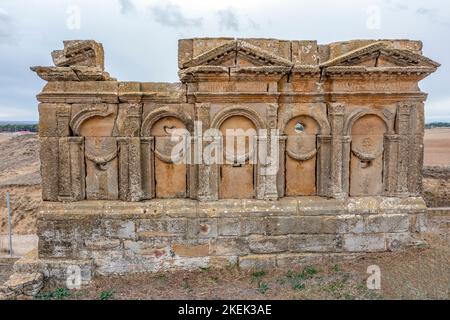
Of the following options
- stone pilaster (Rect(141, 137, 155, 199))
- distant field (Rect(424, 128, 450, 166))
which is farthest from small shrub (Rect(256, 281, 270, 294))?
distant field (Rect(424, 128, 450, 166))

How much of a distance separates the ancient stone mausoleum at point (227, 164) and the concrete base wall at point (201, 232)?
0.02 m

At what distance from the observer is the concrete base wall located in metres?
8.25

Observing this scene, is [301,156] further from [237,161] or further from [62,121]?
[62,121]

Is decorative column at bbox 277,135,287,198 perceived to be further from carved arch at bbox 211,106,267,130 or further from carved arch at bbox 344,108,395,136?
carved arch at bbox 344,108,395,136

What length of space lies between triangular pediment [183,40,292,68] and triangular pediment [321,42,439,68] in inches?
45.0

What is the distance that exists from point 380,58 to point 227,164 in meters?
4.01

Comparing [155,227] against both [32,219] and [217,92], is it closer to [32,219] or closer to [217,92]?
[217,92]

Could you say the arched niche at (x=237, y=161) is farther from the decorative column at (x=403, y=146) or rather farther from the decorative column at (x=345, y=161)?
the decorative column at (x=403, y=146)

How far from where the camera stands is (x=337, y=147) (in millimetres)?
8492

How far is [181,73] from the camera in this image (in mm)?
8281

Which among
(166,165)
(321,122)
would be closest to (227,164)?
(166,165)

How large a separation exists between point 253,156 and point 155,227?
261 centimetres
